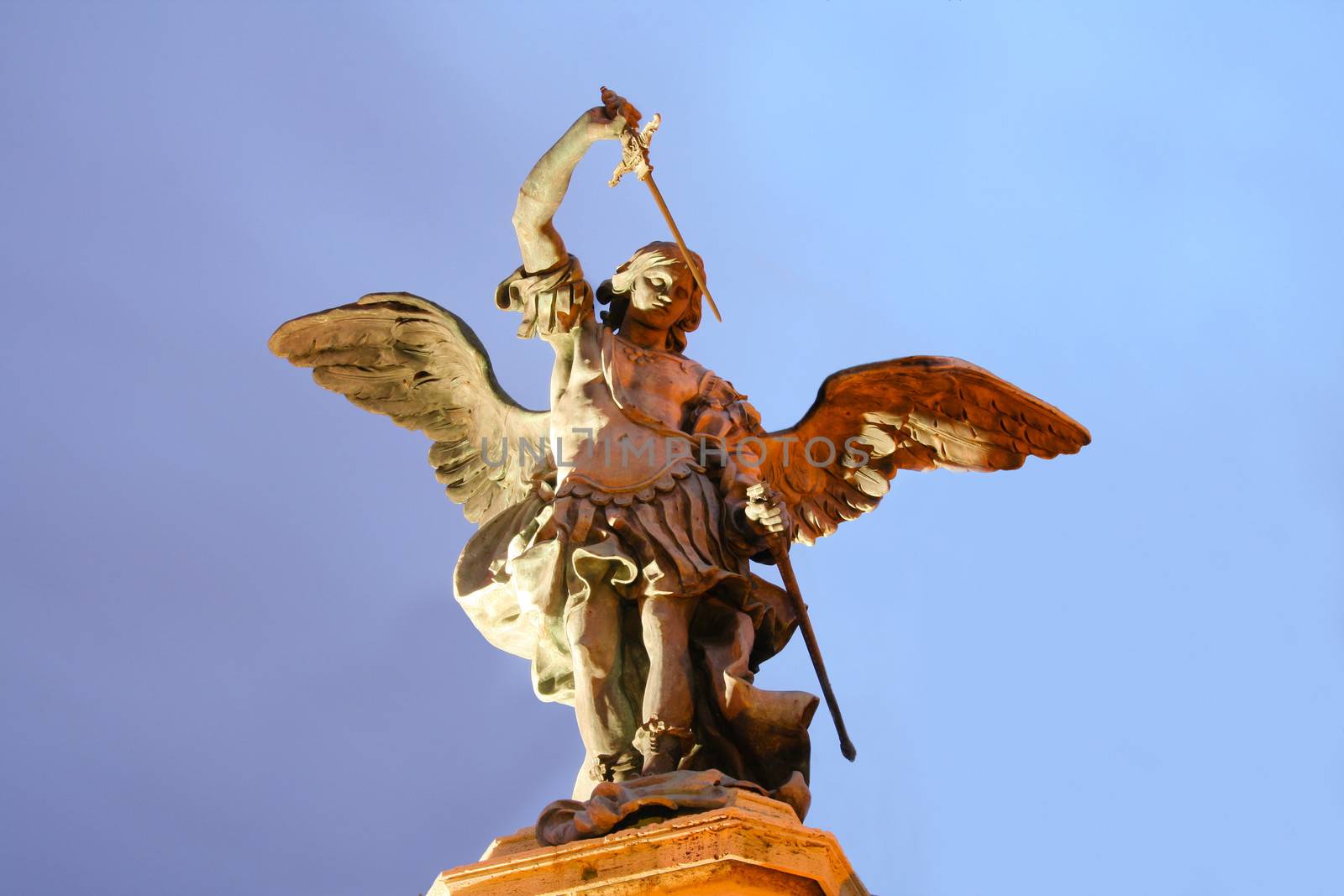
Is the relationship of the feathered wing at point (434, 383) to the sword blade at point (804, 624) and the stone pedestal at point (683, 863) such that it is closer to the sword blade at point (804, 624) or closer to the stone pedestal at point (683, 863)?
the sword blade at point (804, 624)

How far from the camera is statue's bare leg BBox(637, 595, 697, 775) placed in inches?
239

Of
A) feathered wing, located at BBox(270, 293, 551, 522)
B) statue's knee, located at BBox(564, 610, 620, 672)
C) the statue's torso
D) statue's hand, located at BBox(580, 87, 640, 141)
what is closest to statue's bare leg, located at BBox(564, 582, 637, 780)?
statue's knee, located at BBox(564, 610, 620, 672)

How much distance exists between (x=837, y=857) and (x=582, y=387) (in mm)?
2410

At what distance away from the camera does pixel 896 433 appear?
24.7ft

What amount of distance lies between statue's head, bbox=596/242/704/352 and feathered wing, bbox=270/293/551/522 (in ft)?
2.03

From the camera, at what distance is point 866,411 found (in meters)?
7.52

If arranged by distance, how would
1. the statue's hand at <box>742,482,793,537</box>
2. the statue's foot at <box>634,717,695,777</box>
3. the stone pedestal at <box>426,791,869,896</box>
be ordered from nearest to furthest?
the stone pedestal at <box>426,791,869,896</box> < the statue's foot at <box>634,717,695,777</box> < the statue's hand at <box>742,482,793,537</box>

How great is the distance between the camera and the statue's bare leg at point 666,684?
6.06 metres

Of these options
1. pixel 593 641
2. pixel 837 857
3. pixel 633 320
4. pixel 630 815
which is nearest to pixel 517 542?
pixel 593 641

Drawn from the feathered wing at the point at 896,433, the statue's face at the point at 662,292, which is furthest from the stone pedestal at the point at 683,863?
the statue's face at the point at 662,292

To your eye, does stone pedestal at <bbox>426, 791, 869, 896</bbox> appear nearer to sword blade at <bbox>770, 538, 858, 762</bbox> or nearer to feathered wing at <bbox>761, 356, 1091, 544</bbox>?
sword blade at <bbox>770, 538, 858, 762</bbox>

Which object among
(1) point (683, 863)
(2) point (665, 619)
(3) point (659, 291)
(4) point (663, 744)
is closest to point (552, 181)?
(3) point (659, 291)

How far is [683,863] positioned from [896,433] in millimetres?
2942

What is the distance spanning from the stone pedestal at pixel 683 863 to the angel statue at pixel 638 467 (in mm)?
200
